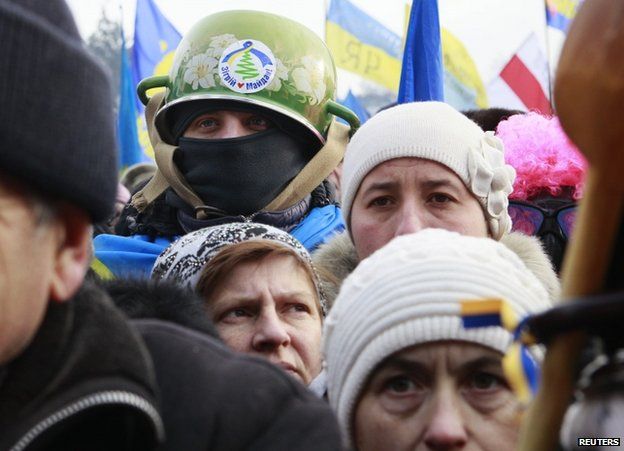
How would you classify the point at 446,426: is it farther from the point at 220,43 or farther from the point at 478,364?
the point at 220,43

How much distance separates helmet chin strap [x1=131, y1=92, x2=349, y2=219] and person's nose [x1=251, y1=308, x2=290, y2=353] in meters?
1.20

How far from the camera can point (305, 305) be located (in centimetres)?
342

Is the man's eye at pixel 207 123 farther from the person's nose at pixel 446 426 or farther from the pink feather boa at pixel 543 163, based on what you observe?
the person's nose at pixel 446 426

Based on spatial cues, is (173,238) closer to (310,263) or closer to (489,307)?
(310,263)

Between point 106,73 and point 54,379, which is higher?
point 106,73

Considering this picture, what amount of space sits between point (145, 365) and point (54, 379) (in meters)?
0.13

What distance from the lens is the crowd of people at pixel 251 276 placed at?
57.2 inches

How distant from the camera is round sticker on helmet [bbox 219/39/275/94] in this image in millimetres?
4574

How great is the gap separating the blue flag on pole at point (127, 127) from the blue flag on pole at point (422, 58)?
449cm

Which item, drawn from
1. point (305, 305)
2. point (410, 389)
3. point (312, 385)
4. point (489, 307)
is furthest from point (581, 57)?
point (305, 305)

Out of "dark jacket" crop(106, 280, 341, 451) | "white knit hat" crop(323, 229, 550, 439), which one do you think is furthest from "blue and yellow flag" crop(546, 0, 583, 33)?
"dark jacket" crop(106, 280, 341, 451)

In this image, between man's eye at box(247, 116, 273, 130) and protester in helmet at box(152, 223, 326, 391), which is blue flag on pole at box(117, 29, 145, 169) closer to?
man's eye at box(247, 116, 273, 130)

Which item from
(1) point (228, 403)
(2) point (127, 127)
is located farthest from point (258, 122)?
(2) point (127, 127)

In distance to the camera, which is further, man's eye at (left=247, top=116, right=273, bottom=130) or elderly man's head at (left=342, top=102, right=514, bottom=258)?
man's eye at (left=247, top=116, right=273, bottom=130)
